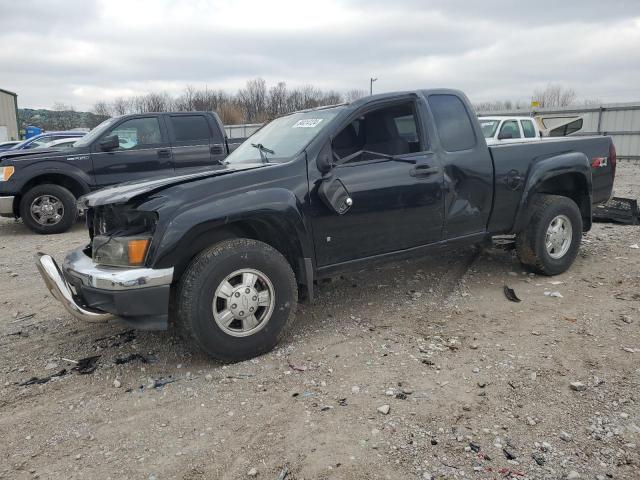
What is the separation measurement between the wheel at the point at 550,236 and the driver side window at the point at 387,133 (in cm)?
160

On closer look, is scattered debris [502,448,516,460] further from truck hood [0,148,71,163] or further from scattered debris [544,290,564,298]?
truck hood [0,148,71,163]

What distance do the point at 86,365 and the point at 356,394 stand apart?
1.96 metres

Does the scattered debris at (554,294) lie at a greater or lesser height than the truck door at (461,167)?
lesser

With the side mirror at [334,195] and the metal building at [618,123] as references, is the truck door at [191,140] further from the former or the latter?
the metal building at [618,123]

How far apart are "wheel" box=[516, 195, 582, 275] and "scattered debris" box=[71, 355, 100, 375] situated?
13.3 feet

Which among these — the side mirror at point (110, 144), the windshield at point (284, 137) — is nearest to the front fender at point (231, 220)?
the windshield at point (284, 137)

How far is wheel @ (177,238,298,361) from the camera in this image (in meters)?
→ 3.27

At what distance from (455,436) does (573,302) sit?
8.39 ft

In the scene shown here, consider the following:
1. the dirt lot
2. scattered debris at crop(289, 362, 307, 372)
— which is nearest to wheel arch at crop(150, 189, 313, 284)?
scattered debris at crop(289, 362, 307, 372)

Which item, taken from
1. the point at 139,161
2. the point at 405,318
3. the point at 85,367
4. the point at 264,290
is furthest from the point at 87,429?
the point at 139,161

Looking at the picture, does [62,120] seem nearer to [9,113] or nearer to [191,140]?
[9,113]

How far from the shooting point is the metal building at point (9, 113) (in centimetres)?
4428

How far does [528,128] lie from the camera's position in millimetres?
12461

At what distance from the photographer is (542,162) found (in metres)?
4.97
